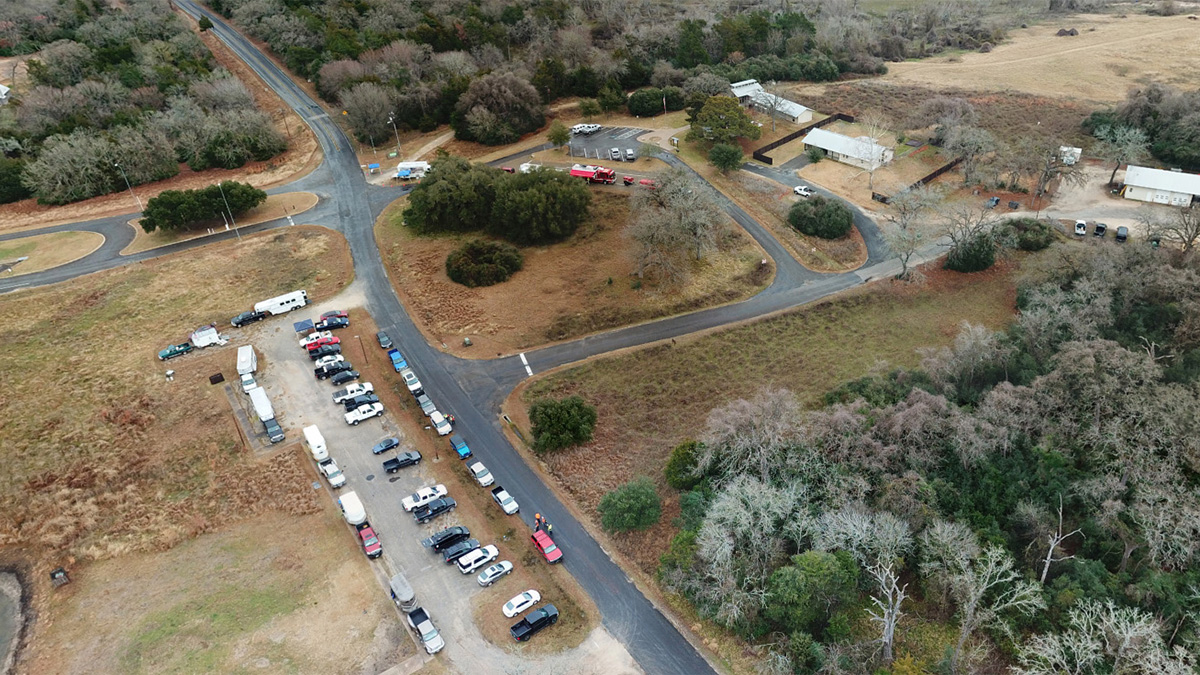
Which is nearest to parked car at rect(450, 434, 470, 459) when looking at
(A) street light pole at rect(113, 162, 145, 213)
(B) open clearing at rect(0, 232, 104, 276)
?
(B) open clearing at rect(0, 232, 104, 276)

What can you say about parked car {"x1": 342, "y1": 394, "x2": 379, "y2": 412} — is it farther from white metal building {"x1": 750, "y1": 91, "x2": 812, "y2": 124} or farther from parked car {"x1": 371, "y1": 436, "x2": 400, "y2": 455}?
white metal building {"x1": 750, "y1": 91, "x2": 812, "y2": 124}

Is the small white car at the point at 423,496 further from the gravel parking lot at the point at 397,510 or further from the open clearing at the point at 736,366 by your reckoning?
the open clearing at the point at 736,366

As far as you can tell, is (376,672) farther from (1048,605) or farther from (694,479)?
(1048,605)

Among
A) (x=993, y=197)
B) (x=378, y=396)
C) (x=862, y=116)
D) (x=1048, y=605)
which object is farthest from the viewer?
(x=862, y=116)

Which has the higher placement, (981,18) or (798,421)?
(981,18)

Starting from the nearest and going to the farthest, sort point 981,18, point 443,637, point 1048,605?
1. point 1048,605
2. point 443,637
3. point 981,18

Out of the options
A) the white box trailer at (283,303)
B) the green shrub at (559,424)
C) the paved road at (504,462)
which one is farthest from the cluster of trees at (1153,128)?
the white box trailer at (283,303)

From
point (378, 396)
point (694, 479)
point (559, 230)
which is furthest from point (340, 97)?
point (694, 479)

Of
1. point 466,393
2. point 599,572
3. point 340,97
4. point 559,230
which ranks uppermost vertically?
point 340,97
